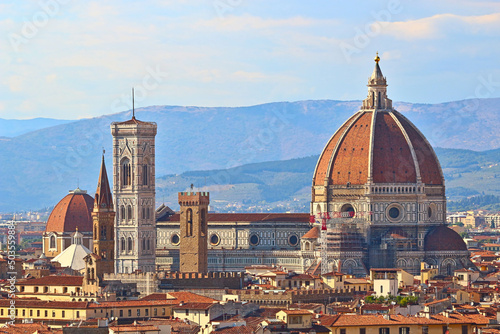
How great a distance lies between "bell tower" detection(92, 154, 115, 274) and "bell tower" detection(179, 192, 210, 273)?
9643 mm

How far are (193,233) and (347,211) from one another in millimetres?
20065

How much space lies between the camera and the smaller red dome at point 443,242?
156 m

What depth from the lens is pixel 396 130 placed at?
6388 inches

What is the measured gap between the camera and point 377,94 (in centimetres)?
16725

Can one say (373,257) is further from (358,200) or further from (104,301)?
(104,301)

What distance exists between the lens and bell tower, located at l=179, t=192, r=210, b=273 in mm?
149000

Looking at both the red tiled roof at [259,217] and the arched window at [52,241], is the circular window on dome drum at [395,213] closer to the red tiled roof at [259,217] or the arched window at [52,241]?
the red tiled roof at [259,217]

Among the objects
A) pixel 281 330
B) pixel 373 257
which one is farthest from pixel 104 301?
pixel 373 257

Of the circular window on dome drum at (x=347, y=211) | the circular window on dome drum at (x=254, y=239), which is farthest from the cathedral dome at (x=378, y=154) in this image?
the circular window on dome drum at (x=254, y=239)

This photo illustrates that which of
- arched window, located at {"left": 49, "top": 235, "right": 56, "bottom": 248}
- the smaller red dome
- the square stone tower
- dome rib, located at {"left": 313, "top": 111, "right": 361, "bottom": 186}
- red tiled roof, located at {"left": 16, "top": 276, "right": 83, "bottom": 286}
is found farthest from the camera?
arched window, located at {"left": 49, "top": 235, "right": 56, "bottom": 248}

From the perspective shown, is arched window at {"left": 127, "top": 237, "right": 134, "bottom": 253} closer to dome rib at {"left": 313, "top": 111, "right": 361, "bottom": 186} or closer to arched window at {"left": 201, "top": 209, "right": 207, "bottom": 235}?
arched window at {"left": 201, "top": 209, "right": 207, "bottom": 235}

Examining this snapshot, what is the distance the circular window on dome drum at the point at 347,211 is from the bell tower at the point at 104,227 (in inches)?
1110

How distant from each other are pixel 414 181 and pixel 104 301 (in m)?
64.7

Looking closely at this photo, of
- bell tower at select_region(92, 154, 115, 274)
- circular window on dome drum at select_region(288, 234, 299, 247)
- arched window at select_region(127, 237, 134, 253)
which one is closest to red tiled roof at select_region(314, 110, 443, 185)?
circular window on dome drum at select_region(288, 234, 299, 247)
